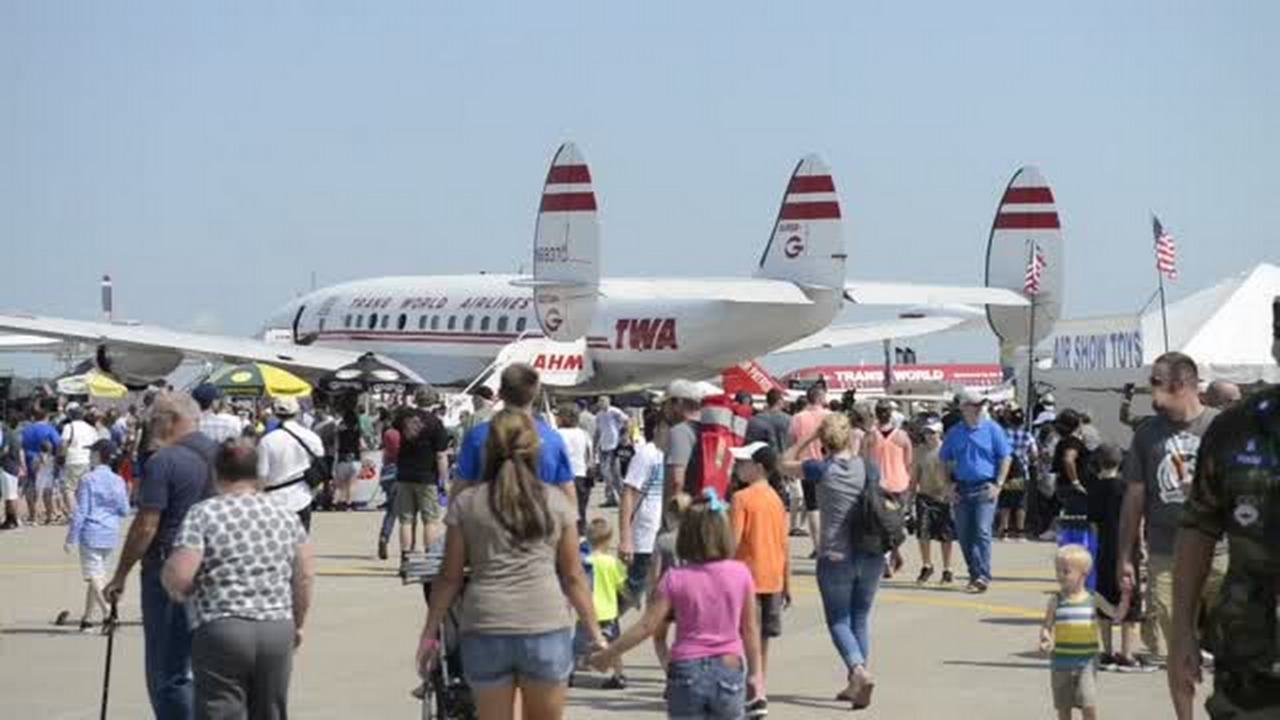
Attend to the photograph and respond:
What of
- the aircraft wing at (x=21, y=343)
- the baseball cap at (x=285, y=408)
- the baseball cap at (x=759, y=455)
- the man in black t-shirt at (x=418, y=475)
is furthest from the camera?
the aircraft wing at (x=21, y=343)

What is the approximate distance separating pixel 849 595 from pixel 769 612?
75 centimetres

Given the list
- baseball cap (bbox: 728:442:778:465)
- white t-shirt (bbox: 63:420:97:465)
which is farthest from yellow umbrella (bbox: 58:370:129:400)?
baseball cap (bbox: 728:442:778:465)

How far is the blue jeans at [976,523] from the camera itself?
16.9m

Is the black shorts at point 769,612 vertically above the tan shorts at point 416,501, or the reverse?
the tan shorts at point 416,501

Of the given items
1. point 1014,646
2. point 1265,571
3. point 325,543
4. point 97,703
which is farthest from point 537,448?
point 325,543

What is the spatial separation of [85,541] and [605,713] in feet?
15.2

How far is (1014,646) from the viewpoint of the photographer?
1362 cm

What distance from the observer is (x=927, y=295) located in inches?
Result: 1565

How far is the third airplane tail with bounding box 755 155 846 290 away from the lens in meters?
41.1

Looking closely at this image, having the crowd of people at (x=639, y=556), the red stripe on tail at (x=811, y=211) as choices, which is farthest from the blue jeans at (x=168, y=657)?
the red stripe on tail at (x=811, y=211)

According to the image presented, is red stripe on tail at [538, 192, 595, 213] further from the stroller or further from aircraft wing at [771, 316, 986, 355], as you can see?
the stroller

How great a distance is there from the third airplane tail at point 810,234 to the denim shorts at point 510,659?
33.8 meters

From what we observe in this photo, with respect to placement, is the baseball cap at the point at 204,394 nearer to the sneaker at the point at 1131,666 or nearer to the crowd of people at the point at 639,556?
the crowd of people at the point at 639,556

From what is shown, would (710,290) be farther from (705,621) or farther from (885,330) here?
(705,621)
